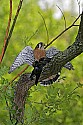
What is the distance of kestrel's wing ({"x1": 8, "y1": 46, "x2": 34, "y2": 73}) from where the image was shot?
4.25 feet

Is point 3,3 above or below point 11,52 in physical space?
above

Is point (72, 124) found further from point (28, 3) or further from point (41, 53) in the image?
point (41, 53)

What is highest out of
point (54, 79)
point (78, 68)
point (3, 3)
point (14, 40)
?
point (3, 3)

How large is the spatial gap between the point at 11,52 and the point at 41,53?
208 centimetres

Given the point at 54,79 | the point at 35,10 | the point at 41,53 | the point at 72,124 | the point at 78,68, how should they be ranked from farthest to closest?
the point at 35,10
the point at 78,68
the point at 72,124
the point at 54,79
the point at 41,53

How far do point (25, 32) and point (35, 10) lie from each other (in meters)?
0.39

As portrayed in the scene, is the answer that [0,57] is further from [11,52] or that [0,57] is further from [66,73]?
[66,73]

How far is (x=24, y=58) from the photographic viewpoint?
1316mm

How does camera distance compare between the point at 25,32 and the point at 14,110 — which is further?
the point at 25,32

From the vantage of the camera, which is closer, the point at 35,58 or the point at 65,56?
the point at 65,56

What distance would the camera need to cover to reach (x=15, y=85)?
1.43 meters

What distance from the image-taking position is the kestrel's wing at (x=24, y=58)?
1297mm

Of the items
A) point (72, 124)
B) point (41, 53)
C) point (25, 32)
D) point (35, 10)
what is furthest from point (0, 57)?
point (35, 10)

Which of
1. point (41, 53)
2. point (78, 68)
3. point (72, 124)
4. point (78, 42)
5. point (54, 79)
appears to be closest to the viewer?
point (78, 42)
